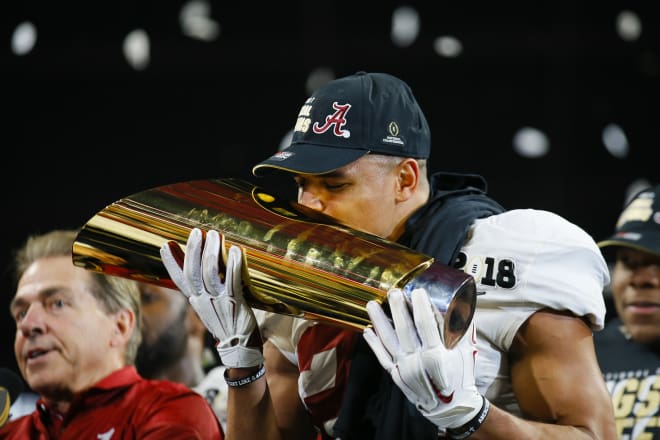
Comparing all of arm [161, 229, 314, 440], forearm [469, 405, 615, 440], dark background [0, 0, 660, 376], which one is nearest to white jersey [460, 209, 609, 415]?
forearm [469, 405, 615, 440]

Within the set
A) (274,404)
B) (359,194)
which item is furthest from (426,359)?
(274,404)

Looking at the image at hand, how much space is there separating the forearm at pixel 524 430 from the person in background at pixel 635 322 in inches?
36.9

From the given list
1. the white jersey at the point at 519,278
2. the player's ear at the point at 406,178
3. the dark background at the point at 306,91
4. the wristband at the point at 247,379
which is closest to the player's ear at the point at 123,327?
the wristband at the point at 247,379

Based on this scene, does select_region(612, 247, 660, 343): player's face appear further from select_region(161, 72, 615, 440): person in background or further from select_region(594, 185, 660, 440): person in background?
select_region(161, 72, 615, 440): person in background

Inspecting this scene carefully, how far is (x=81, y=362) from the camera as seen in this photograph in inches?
82.4

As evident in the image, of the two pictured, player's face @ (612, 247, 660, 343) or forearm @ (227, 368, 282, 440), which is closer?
forearm @ (227, 368, 282, 440)

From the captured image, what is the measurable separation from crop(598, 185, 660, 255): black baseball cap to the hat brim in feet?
3.22

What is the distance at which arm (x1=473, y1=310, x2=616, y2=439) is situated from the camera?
1463mm

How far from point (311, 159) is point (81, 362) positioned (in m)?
0.75

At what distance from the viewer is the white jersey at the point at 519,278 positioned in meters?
1.52

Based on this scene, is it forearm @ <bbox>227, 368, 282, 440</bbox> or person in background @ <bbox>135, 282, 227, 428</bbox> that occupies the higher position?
forearm @ <bbox>227, 368, 282, 440</bbox>

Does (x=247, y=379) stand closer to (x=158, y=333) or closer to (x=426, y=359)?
(x=426, y=359)

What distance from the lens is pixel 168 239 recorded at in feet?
4.88

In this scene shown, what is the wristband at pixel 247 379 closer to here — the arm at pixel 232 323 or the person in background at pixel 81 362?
the arm at pixel 232 323
